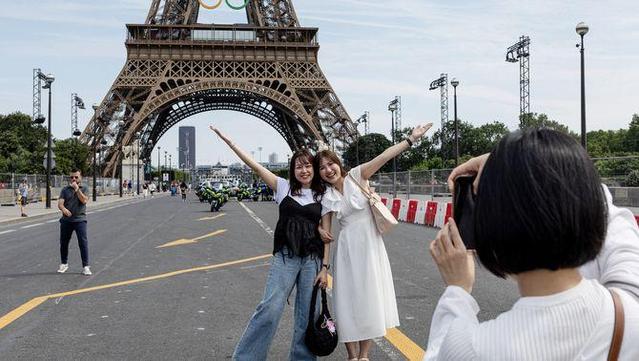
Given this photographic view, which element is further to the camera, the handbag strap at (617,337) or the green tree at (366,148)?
the green tree at (366,148)

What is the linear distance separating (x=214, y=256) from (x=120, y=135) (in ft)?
148

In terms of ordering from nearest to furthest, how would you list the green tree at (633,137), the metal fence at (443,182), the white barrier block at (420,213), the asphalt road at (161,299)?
the asphalt road at (161,299), the metal fence at (443,182), the white barrier block at (420,213), the green tree at (633,137)

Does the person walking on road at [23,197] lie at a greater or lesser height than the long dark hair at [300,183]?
lesser

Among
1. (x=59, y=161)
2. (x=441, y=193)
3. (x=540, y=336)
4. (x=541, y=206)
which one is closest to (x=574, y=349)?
(x=540, y=336)

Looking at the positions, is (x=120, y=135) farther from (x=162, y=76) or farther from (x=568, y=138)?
(x=568, y=138)

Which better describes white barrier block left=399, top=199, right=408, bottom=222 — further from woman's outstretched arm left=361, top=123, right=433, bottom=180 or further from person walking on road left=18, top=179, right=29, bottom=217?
woman's outstretched arm left=361, top=123, right=433, bottom=180

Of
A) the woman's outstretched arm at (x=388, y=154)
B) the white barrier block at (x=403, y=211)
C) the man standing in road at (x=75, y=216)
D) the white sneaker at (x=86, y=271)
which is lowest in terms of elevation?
the white sneaker at (x=86, y=271)

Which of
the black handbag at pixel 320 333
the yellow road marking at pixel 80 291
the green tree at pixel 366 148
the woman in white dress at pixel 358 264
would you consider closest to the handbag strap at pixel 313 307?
the black handbag at pixel 320 333

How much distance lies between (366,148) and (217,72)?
1501cm

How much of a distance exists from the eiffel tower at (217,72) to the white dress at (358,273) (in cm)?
4608

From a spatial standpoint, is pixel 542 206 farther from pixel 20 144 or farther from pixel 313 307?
pixel 20 144

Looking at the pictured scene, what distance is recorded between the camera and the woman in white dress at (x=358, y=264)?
4234 mm

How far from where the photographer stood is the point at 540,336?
124 cm

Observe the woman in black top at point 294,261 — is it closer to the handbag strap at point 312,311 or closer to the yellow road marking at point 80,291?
the handbag strap at point 312,311
